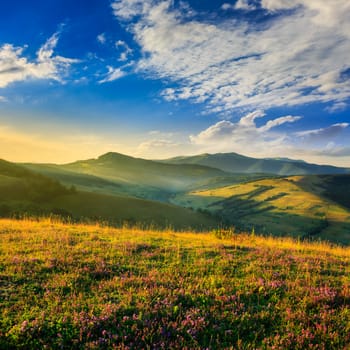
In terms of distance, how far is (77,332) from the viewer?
17.1 feet

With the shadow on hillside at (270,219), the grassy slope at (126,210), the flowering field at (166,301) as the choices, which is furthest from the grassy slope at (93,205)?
the flowering field at (166,301)

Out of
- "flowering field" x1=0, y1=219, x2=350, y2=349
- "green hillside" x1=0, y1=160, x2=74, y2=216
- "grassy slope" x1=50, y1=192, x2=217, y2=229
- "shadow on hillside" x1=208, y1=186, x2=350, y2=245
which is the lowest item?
"shadow on hillside" x1=208, y1=186, x2=350, y2=245

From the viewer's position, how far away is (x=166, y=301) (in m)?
6.44

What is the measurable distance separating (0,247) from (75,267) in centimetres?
450

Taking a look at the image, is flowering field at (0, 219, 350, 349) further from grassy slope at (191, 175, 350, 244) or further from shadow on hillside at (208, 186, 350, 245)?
grassy slope at (191, 175, 350, 244)

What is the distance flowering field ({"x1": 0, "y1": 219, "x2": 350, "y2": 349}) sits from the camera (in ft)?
17.0

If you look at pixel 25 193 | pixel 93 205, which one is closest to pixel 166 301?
pixel 93 205

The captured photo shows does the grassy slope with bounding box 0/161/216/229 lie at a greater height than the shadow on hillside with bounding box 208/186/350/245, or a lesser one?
greater

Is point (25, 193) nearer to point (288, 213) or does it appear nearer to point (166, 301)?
point (166, 301)

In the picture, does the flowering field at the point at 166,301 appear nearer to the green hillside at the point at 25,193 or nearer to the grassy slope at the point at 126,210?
the green hillside at the point at 25,193

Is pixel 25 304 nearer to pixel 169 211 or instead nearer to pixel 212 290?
pixel 212 290

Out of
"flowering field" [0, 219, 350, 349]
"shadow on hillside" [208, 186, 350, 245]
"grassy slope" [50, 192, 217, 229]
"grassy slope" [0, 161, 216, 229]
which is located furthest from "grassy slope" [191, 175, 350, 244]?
"flowering field" [0, 219, 350, 349]

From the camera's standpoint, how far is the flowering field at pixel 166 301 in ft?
17.0

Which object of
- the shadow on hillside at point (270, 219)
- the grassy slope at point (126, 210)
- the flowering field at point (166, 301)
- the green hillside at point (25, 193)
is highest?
the flowering field at point (166, 301)
